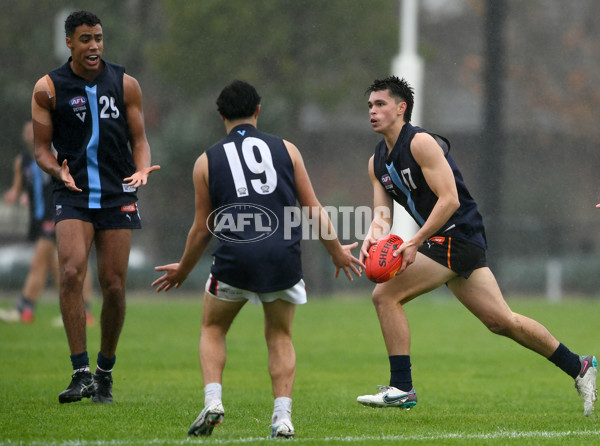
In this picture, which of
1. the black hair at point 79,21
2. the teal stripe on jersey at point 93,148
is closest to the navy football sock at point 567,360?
the teal stripe on jersey at point 93,148

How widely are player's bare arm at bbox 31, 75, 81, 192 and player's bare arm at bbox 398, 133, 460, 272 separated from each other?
221 centimetres

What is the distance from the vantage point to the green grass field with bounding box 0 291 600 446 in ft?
18.1

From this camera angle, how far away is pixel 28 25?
21219 millimetres

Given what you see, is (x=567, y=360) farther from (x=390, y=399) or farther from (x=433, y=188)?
(x=433, y=188)

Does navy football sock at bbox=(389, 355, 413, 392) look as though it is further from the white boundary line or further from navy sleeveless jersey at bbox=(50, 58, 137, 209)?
navy sleeveless jersey at bbox=(50, 58, 137, 209)

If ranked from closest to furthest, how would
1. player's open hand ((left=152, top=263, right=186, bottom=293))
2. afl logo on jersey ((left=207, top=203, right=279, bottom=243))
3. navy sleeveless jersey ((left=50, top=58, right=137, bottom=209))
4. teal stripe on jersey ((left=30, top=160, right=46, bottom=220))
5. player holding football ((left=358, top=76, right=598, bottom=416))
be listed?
afl logo on jersey ((left=207, top=203, right=279, bottom=243)), player's open hand ((left=152, top=263, right=186, bottom=293)), player holding football ((left=358, top=76, right=598, bottom=416)), navy sleeveless jersey ((left=50, top=58, right=137, bottom=209)), teal stripe on jersey ((left=30, top=160, right=46, bottom=220))

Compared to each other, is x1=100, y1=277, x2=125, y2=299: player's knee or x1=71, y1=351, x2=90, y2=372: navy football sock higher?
x1=100, y1=277, x2=125, y2=299: player's knee

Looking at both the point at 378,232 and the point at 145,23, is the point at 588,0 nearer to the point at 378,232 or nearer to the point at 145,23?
the point at 145,23

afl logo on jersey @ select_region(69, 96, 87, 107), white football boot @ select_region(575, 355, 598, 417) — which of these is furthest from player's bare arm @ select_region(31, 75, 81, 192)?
white football boot @ select_region(575, 355, 598, 417)

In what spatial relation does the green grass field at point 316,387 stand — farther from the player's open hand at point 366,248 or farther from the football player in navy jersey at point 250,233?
the player's open hand at point 366,248

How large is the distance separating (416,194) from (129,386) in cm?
Result: 291

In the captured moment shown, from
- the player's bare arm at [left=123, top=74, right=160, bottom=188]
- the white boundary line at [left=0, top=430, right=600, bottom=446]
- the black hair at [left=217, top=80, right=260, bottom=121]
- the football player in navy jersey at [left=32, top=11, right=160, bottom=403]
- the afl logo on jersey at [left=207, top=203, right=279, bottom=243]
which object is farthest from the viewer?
the player's bare arm at [left=123, top=74, right=160, bottom=188]

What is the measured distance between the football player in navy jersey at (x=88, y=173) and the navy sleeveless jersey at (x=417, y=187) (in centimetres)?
161

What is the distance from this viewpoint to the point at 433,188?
20.2 feet
